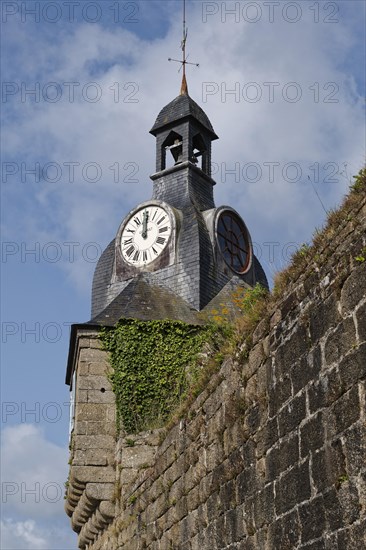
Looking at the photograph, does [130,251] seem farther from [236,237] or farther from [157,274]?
[236,237]

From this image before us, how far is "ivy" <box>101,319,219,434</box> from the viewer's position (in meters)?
14.8

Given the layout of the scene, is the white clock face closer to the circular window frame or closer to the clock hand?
the clock hand

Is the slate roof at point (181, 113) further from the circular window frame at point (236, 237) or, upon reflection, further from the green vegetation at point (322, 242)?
the green vegetation at point (322, 242)

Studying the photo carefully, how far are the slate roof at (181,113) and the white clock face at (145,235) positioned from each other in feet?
10.5

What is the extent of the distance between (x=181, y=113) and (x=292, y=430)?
704 inches

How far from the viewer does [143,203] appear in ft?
68.0

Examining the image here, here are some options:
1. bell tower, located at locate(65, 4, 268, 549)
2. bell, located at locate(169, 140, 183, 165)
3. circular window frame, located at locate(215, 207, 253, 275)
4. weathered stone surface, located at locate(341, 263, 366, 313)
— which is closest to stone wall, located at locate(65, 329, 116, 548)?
bell tower, located at locate(65, 4, 268, 549)

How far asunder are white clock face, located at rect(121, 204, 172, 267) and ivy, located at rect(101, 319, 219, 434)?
3799 mm

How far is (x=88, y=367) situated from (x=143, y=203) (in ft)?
21.5

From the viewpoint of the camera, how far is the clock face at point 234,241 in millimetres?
20109

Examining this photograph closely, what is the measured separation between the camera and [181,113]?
22297 mm

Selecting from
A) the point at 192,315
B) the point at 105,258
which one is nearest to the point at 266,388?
the point at 192,315

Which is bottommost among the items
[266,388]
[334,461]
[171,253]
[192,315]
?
[334,461]

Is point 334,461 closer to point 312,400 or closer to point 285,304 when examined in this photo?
point 312,400
